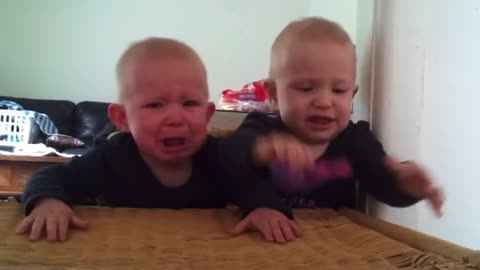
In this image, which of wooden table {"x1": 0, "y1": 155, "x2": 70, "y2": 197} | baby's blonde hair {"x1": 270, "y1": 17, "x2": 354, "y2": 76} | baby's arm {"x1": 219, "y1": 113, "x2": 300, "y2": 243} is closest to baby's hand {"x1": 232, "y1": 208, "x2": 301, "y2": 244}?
baby's arm {"x1": 219, "y1": 113, "x2": 300, "y2": 243}

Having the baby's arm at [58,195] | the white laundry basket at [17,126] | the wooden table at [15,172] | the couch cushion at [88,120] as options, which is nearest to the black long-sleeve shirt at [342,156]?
the baby's arm at [58,195]

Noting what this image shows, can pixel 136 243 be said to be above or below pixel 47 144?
above

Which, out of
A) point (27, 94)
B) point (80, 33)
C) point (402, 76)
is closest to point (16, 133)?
point (27, 94)

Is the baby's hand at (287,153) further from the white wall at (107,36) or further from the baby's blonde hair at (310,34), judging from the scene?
the white wall at (107,36)

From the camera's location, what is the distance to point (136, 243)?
0.62 meters

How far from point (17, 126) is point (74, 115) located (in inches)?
20.3

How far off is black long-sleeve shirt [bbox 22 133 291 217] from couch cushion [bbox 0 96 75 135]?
6.93 feet

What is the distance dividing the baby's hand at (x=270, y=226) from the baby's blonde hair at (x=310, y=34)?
0.31m

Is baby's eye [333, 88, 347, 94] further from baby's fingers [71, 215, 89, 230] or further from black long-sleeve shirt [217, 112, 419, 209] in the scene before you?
baby's fingers [71, 215, 89, 230]

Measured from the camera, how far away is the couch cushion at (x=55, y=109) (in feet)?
9.61

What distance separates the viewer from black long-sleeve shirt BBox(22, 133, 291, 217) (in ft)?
2.92

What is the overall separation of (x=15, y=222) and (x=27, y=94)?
2.60m

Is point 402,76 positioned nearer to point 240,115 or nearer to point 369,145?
point 369,145

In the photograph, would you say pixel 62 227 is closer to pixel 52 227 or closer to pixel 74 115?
pixel 52 227
